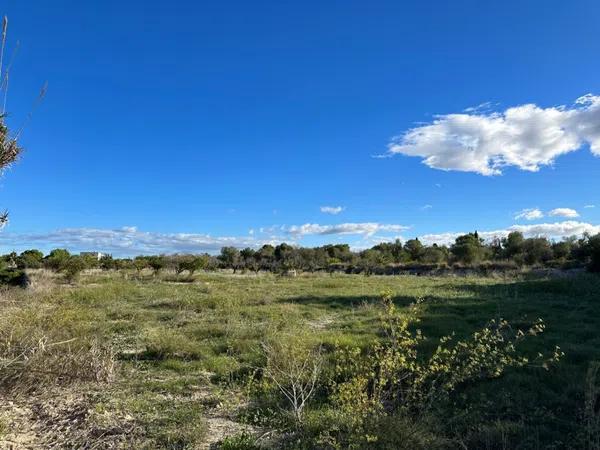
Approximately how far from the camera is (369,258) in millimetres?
57438

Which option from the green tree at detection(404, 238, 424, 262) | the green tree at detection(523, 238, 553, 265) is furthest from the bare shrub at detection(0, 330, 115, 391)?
the green tree at detection(404, 238, 424, 262)

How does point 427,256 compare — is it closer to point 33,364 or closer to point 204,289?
point 204,289

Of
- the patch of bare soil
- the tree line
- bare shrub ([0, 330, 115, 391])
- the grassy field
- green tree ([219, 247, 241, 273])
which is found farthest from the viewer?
green tree ([219, 247, 241, 273])

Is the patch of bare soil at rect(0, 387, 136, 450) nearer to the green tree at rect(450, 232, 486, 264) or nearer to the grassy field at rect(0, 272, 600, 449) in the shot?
the grassy field at rect(0, 272, 600, 449)

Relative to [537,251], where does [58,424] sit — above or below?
below

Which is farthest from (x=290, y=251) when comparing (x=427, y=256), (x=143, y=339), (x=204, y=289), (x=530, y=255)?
(x=143, y=339)

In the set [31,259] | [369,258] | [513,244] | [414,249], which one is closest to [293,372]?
[31,259]

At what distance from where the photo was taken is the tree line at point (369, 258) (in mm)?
28641

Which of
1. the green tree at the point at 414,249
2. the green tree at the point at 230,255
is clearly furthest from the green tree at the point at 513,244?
the green tree at the point at 230,255

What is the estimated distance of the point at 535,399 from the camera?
5.27 m

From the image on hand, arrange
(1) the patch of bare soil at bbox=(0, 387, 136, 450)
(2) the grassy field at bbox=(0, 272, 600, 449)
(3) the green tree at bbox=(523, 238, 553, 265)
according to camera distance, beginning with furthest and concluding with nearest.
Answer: (3) the green tree at bbox=(523, 238, 553, 265) → (2) the grassy field at bbox=(0, 272, 600, 449) → (1) the patch of bare soil at bbox=(0, 387, 136, 450)

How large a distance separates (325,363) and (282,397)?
1303 millimetres

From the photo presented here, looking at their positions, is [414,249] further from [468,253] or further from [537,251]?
[537,251]

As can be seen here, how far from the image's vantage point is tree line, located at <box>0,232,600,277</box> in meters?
28.6
